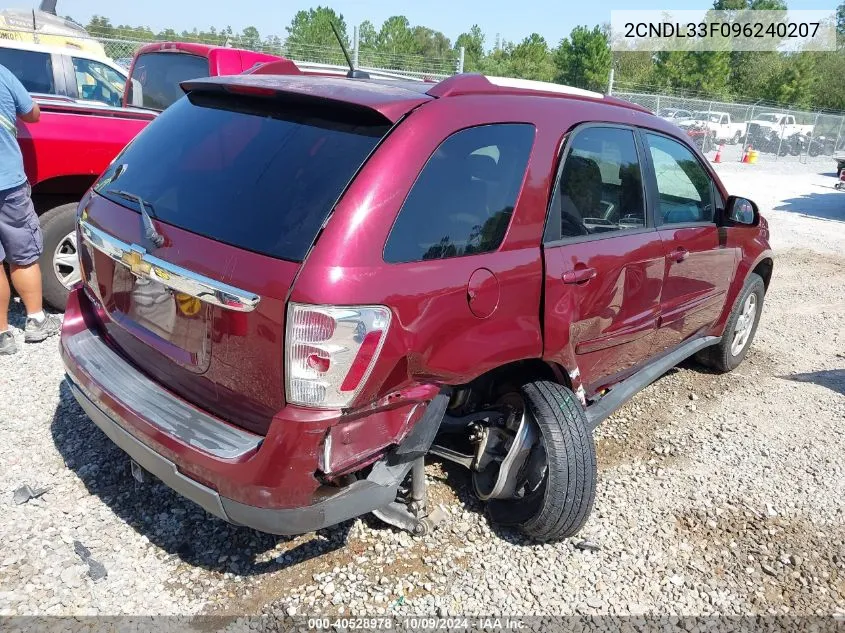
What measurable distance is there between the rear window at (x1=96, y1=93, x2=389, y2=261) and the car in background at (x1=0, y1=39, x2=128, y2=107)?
5251 millimetres

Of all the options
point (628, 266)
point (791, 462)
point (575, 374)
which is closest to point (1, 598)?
point (575, 374)

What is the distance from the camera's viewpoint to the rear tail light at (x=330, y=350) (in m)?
2.00

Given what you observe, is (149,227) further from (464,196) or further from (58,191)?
(58,191)

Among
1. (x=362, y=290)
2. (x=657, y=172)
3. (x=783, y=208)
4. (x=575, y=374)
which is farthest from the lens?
(x=783, y=208)

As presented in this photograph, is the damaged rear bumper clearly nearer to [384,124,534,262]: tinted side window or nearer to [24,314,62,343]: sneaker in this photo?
[384,124,534,262]: tinted side window

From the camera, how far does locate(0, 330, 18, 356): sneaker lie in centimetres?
428

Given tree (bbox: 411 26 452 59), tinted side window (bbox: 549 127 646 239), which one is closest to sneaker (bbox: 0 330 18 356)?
tinted side window (bbox: 549 127 646 239)

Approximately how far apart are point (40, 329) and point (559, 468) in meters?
3.74

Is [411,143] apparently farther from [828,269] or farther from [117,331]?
[828,269]

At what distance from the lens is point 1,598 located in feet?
7.82

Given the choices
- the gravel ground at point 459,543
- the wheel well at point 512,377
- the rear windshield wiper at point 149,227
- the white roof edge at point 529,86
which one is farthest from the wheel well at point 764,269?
the rear windshield wiper at point 149,227

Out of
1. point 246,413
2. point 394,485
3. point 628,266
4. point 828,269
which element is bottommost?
point 828,269

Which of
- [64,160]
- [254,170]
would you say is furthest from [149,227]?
[64,160]

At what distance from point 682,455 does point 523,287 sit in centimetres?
192
